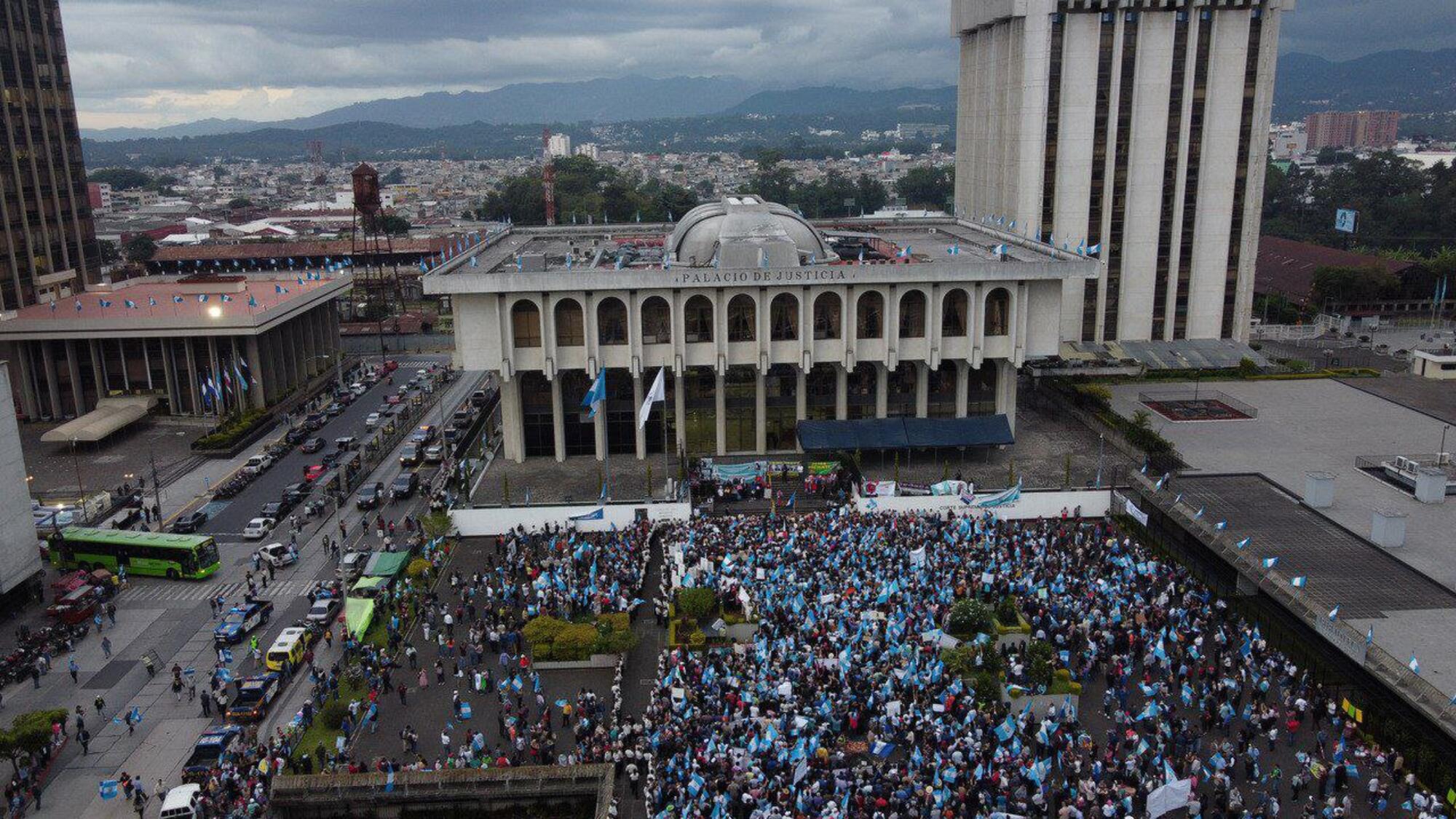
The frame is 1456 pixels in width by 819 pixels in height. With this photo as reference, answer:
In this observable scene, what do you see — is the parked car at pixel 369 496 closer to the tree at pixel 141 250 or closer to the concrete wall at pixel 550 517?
the concrete wall at pixel 550 517

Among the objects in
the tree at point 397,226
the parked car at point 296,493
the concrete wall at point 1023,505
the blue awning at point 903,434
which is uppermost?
the tree at point 397,226

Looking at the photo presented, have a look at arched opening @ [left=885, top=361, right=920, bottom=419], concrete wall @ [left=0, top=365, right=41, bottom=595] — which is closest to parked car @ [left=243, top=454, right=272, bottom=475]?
concrete wall @ [left=0, top=365, right=41, bottom=595]

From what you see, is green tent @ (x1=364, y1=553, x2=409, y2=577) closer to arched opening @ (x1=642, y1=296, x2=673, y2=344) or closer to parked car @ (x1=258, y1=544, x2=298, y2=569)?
parked car @ (x1=258, y1=544, x2=298, y2=569)

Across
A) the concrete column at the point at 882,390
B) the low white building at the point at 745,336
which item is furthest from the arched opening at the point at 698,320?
the concrete column at the point at 882,390

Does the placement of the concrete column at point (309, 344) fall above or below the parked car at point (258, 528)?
above

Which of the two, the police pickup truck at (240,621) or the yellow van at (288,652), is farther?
the police pickup truck at (240,621)

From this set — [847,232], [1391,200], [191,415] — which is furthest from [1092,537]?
[1391,200]

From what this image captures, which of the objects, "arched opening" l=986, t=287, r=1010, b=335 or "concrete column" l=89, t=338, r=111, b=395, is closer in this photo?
"arched opening" l=986, t=287, r=1010, b=335

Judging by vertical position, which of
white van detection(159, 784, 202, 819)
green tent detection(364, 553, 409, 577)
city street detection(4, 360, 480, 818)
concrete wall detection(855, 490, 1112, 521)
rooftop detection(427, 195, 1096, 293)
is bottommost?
city street detection(4, 360, 480, 818)

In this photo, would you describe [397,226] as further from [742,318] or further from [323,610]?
[323,610]
